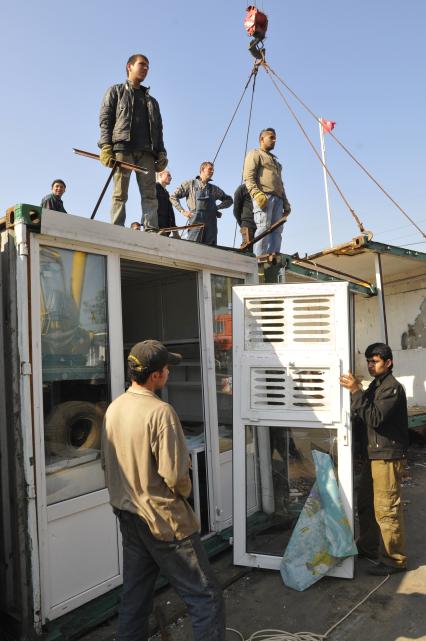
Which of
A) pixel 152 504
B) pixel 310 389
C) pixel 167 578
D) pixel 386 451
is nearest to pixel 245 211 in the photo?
pixel 310 389

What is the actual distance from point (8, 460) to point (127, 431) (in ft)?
3.49

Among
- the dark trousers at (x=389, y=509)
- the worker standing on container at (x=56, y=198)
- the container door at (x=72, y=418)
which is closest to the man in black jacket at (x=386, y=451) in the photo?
the dark trousers at (x=389, y=509)

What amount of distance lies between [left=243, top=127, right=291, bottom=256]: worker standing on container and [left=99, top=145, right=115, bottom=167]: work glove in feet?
5.82

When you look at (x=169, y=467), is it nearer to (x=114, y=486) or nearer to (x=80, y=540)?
(x=114, y=486)

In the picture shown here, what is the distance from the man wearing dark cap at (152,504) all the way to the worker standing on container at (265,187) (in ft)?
10.9

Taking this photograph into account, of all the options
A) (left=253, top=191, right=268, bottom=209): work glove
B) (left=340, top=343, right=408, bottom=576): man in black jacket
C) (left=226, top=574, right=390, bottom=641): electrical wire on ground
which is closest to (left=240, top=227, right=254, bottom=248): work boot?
(left=253, top=191, right=268, bottom=209): work glove

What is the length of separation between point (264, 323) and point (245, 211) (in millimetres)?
2529

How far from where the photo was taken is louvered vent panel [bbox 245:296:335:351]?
12.4 feet

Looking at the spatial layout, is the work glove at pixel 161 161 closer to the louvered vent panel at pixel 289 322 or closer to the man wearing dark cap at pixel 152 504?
the louvered vent panel at pixel 289 322

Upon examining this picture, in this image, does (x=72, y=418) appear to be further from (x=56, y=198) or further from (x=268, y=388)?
(x=56, y=198)

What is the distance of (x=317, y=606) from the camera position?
10.6ft

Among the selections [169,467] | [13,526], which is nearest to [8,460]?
[13,526]

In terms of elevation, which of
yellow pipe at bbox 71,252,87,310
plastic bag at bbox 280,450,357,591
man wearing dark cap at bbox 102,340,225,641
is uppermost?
yellow pipe at bbox 71,252,87,310

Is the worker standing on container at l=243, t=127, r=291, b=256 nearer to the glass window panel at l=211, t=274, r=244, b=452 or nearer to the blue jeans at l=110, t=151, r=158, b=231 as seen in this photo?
the glass window panel at l=211, t=274, r=244, b=452
